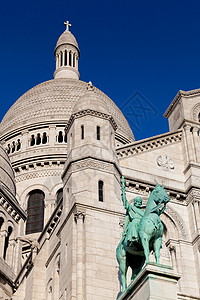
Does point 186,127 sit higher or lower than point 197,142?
higher

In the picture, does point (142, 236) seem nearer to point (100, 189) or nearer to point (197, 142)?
point (100, 189)

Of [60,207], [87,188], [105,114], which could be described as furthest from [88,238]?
[105,114]

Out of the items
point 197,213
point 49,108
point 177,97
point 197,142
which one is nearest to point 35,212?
point 49,108

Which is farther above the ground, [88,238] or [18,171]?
[18,171]

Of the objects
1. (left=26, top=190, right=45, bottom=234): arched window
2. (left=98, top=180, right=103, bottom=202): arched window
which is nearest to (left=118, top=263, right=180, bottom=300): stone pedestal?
(left=98, top=180, right=103, bottom=202): arched window

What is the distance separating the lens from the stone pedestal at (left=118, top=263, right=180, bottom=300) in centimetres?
1805

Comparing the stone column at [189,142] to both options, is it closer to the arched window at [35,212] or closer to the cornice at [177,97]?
the cornice at [177,97]

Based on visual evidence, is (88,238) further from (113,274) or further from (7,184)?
(7,184)

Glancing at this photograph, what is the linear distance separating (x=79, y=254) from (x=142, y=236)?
546cm

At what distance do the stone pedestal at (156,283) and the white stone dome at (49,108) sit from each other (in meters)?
38.1

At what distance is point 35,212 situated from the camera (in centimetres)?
5141

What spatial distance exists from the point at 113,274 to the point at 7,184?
19571mm

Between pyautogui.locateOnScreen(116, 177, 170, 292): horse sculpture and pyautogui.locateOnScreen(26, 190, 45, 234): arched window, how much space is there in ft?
99.3

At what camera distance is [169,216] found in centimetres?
2923
